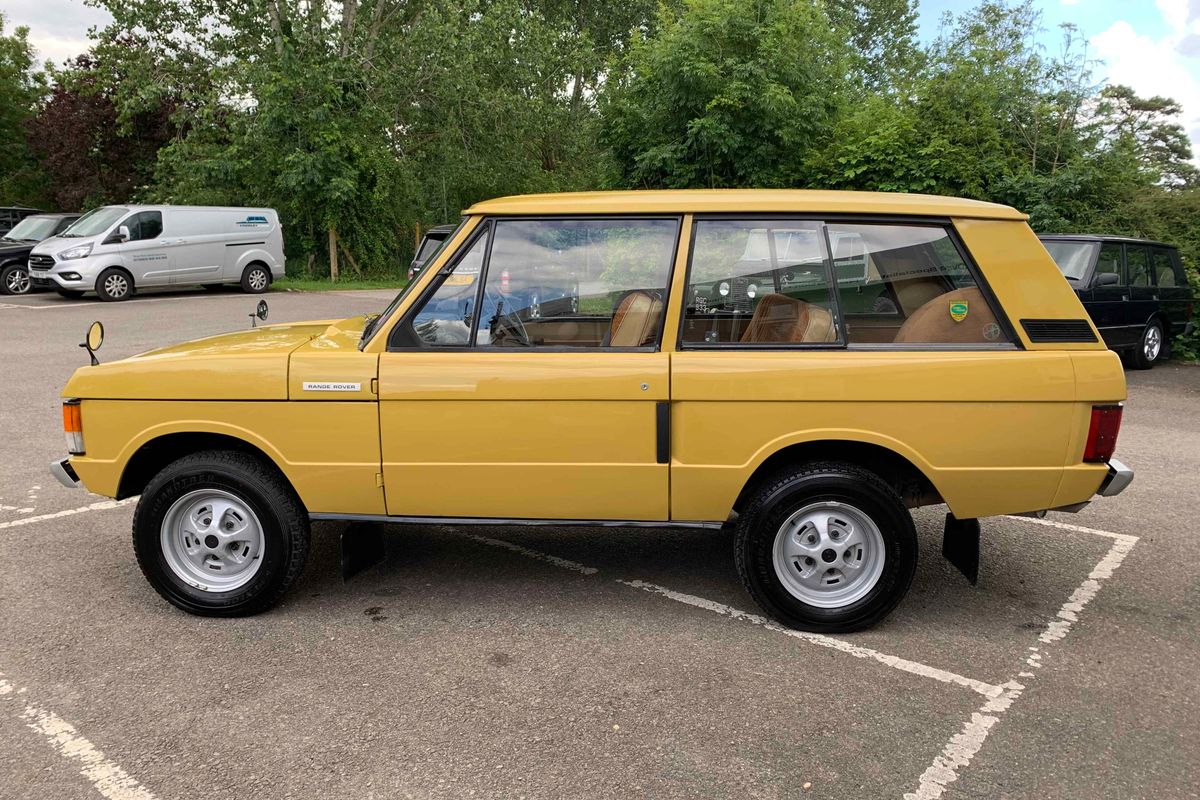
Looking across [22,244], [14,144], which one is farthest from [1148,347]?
[14,144]

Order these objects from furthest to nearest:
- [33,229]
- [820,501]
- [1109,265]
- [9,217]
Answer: [9,217], [33,229], [1109,265], [820,501]

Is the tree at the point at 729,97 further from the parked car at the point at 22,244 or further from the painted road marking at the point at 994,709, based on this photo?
the parked car at the point at 22,244

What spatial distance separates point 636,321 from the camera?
12.3 feet

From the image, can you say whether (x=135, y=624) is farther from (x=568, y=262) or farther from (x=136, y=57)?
(x=136, y=57)

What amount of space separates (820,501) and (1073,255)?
28.8ft

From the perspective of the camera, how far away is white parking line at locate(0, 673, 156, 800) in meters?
2.67

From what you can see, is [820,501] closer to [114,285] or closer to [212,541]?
[212,541]

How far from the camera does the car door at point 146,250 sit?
1788 centimetres

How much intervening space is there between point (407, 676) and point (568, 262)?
6.09 ft

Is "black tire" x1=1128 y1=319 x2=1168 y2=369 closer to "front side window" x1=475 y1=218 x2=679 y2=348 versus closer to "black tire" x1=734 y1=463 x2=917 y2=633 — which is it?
"black tire" x1=734 y1=463 x2=917 y2=633

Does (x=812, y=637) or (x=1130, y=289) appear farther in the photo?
(x=1130, y=289)

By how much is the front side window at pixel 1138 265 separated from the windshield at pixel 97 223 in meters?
18.2

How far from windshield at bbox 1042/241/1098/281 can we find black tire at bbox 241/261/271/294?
16838mm

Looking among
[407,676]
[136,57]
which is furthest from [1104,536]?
[136,57]
